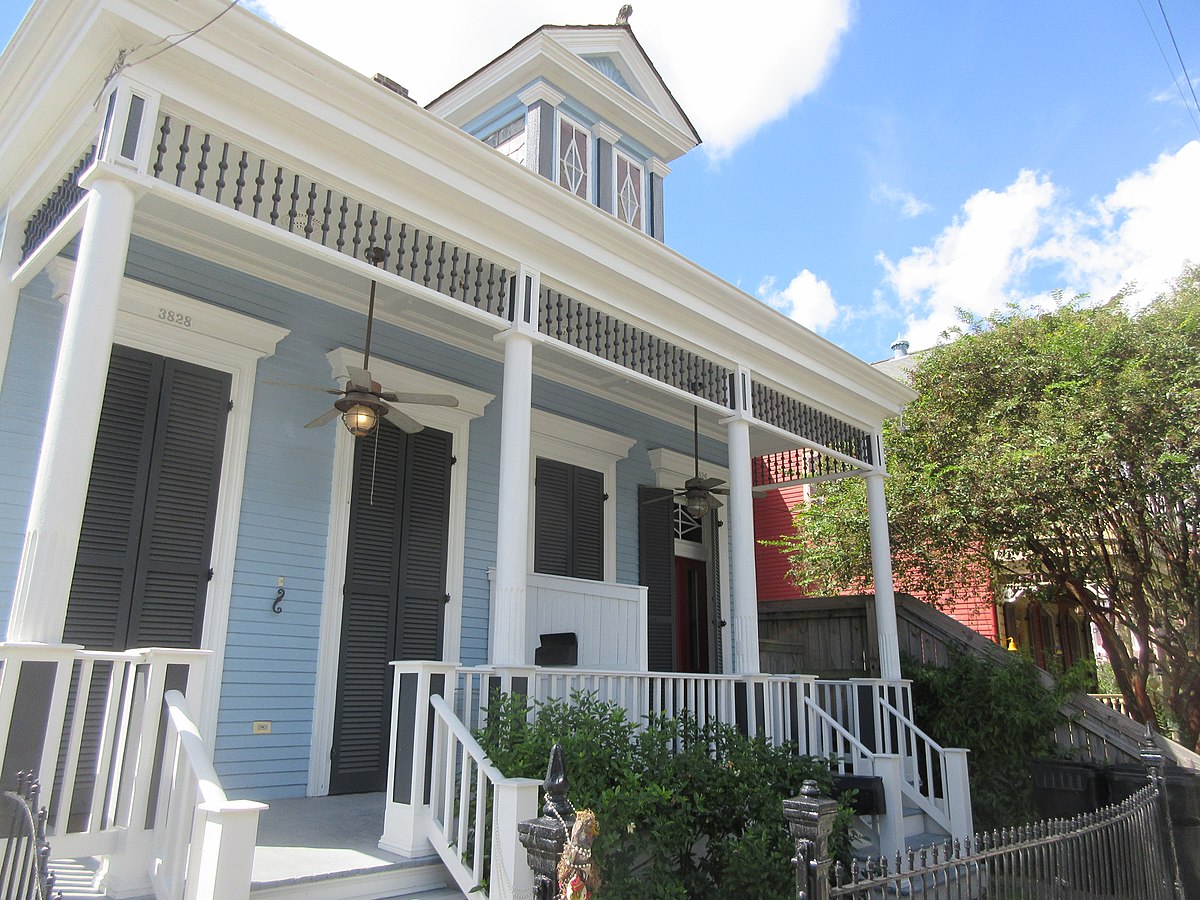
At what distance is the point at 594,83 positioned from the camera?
9.64 m

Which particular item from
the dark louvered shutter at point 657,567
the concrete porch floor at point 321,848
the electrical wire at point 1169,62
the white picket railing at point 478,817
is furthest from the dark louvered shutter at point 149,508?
the electrical wire at point 1169,62

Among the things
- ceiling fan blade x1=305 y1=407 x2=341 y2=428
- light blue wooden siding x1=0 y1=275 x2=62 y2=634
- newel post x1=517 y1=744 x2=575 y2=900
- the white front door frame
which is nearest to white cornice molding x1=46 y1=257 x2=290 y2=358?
light blue wooden siding x1=0 y1=275 x2=62 y2=634

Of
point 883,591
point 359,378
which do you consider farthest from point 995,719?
point 359,378

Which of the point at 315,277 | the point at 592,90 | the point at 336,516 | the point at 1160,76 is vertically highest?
the point at 592,90

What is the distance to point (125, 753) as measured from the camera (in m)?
4.05

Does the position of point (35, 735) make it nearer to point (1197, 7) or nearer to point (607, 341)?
point (607, 341)

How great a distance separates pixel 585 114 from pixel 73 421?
7.28 m

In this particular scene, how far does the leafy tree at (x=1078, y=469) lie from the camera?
10047 mm

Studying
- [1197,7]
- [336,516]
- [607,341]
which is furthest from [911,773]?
[1197,7]

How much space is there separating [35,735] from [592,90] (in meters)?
8.31

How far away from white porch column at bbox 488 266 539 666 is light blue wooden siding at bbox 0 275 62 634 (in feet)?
9.79

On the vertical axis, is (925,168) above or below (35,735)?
above

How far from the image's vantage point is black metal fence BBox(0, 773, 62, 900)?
2.79 meters

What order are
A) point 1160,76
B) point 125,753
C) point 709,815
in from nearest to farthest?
point 125,753 → point 709,815 → point 1160,76
